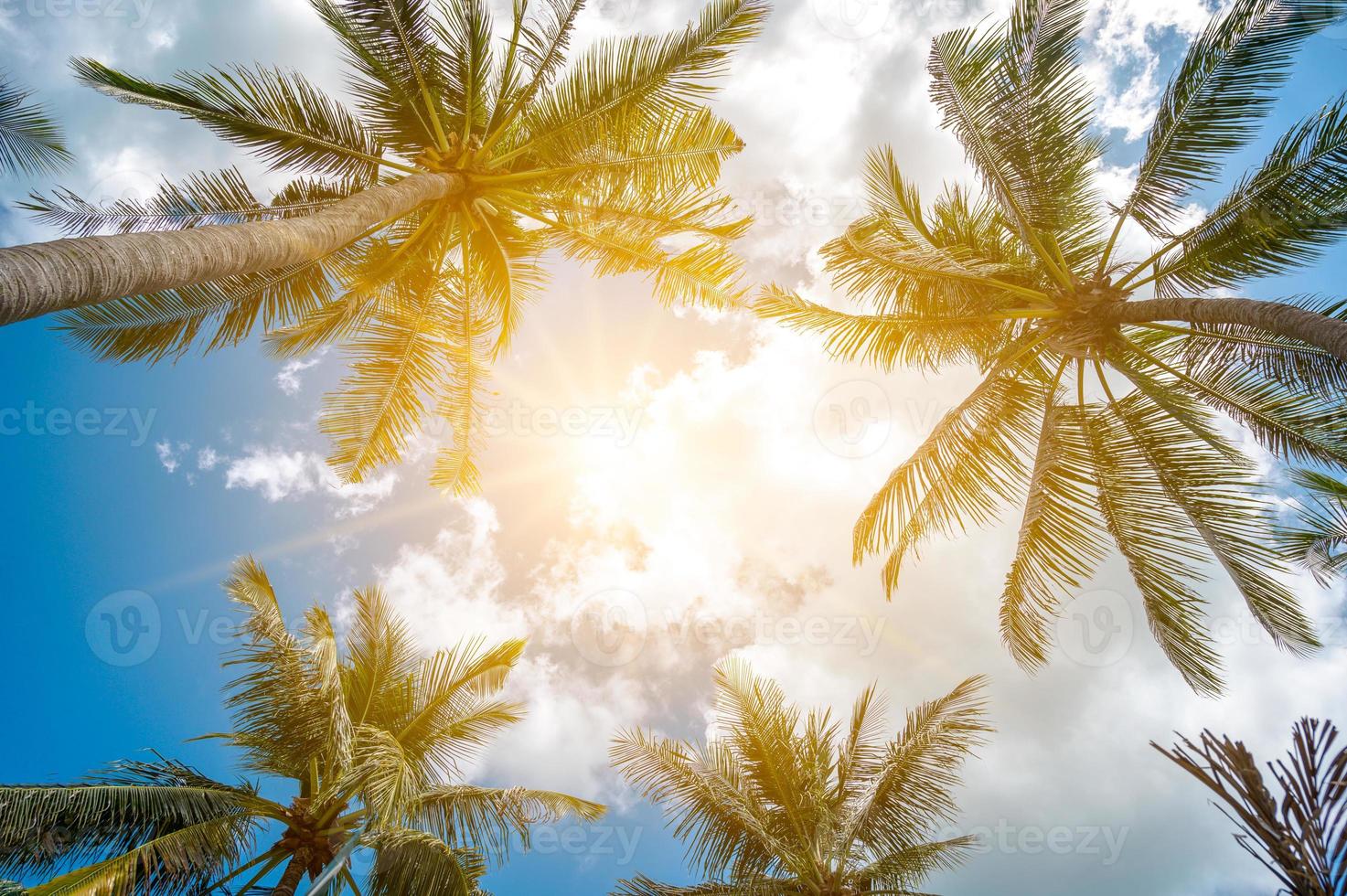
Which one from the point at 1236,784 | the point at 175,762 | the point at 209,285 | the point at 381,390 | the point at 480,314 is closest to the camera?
the point at 1236,784

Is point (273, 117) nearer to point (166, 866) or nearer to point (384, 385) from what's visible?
point (384, 385)

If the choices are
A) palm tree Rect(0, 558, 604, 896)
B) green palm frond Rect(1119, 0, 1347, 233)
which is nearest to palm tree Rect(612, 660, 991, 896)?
palm tree Rect(0, 558, 604, 896)

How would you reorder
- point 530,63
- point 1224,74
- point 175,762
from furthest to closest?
point 175,762
point 530,63
point 1224,74

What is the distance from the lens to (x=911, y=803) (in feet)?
31.2

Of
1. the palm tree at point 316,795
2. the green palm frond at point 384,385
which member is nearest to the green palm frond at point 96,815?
the palm tree at point 316,795

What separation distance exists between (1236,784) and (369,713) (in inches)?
417

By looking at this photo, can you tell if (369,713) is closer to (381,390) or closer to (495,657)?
(495,657)

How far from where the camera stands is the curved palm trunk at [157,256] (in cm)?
315

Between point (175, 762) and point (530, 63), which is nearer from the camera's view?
point (530, 63)

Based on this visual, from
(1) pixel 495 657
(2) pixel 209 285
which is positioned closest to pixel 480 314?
(2) pixel 209 285

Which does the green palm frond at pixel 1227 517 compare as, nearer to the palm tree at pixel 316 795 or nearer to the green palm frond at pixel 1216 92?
the green palm frond at pixel 1216 92

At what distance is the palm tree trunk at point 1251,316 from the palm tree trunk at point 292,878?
11.5 m

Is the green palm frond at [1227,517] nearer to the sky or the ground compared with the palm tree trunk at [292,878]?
nearer to the sky

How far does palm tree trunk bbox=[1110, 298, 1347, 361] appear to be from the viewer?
185 inches
